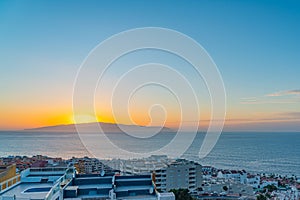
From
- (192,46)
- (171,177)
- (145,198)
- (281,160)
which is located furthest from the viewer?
(281,160)

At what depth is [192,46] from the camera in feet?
25.1

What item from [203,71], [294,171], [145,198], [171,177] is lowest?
[294,171]

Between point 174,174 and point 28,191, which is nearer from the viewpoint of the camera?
point 28,191

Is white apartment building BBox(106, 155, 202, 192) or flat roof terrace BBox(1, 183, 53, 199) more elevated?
flat roof terrace BBox(1, 183, 53, 199)

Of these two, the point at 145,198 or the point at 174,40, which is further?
the point at 174,40

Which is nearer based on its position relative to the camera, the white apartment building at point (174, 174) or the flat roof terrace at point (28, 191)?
the flat roof terrace at point (28, 191)

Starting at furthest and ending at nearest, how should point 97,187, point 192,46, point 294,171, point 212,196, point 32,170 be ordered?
point 294,171 < point 212,196 < point 32,170 < point 192,46 < point 97,187

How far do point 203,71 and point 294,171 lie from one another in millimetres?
26111

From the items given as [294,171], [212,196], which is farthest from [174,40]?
[294,171]

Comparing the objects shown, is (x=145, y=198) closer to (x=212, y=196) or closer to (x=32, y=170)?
(x=32, y=170)

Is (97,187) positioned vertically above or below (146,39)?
below

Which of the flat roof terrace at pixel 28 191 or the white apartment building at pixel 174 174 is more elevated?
the flat roof terrace at pixel 28 191

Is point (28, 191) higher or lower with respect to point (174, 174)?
higher

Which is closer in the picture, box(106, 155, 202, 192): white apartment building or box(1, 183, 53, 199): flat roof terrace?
box(1, 183, 53, 199): flat roof terrace
